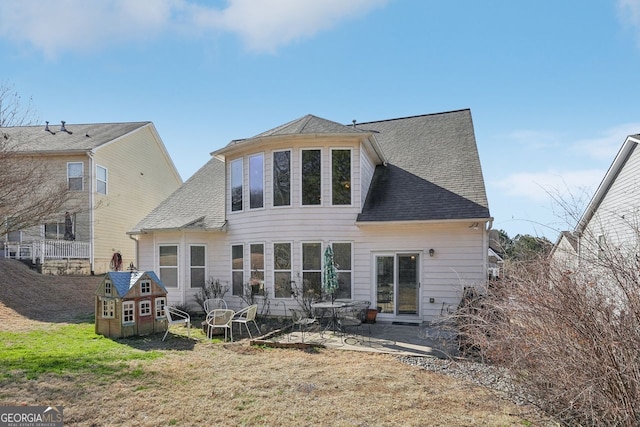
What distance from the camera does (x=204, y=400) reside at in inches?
185

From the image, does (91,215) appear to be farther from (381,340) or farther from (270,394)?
(270,394)

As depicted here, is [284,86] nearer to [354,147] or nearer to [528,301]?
[354,147]

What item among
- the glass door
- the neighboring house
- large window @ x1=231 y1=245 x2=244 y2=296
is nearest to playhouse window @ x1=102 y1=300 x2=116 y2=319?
large window @ x1=231 y1=245 x2=244 y2=296

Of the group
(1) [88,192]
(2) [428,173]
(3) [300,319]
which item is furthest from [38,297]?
(2) [428,173]

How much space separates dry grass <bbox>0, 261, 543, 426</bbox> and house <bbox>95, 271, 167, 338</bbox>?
96.4 inches

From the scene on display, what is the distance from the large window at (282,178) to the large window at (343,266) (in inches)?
78.9

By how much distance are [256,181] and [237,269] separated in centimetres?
289

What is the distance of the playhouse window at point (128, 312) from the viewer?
859 cm

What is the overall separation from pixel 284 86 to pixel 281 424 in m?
12.6

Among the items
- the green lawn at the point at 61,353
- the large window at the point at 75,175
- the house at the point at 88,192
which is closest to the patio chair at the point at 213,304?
the green lawn at the point at 61,353

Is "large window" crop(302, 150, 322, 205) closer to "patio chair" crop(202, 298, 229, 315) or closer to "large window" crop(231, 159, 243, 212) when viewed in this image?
"large window" crop(231, 159, 243, 212)

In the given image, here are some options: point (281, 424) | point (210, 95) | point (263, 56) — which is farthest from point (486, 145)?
point (281, 424)

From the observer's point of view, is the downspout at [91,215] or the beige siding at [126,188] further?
the beige siding at [126,188]

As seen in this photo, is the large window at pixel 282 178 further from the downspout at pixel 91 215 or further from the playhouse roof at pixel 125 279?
the downspout at pixel 91 215
